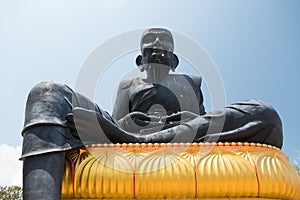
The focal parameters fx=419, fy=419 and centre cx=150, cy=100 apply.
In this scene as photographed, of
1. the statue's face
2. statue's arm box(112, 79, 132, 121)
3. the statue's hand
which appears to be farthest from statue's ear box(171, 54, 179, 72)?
the statue's hand

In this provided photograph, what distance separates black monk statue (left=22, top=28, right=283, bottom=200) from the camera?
2.64m

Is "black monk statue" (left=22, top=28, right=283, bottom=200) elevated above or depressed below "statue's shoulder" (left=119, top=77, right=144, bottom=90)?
below

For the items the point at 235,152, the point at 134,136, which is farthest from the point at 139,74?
the point at 235,152

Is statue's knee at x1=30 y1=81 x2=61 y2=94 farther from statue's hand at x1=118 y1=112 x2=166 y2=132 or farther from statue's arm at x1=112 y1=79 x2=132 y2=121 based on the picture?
statue's arm at x1=112 y1=79 x2=132 y2=121

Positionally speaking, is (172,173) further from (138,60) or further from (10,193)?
(10,193)

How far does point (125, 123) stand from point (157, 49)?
1.15 metres

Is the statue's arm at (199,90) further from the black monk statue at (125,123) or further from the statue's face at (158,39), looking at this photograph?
the statue's face at (158,39)

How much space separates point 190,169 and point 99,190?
619mm

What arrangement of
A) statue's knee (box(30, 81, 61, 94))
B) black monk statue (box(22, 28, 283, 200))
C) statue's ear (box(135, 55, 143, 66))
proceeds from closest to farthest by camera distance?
black monk statue (box(22, 28, 283, 200))
statue's knee (box(30, 81, 61, 94))
statue's ear (box(135, 55, 143, 66))

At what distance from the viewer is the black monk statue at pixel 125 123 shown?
2.64 metres

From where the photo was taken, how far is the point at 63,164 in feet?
8.91

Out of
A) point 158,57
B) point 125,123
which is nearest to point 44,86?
point 125,123

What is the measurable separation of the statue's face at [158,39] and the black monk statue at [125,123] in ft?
1.24

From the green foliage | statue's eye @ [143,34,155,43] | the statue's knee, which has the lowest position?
the green foliage
